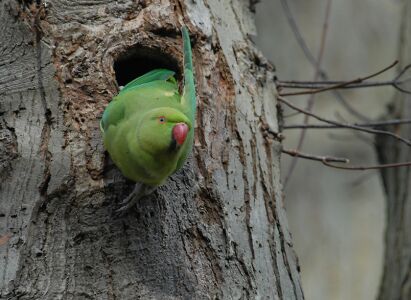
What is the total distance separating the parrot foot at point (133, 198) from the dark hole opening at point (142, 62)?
557 millimetres

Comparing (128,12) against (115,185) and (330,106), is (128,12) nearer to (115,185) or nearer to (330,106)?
(115,185)

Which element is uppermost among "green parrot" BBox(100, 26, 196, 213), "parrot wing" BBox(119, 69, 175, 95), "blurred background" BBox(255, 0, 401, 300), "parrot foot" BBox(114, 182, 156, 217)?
"parrot wing" BBox(119, 69, 175, 95)

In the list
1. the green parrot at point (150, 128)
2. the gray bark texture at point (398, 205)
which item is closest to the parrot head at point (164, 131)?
the green parrot at point (150, 128)

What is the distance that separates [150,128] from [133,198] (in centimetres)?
27

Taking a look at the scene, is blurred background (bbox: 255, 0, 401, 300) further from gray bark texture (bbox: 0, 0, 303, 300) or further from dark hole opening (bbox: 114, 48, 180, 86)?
gray bark texture (bbox: 0, 0, 303, 300)

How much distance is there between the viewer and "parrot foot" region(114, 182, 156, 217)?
7.92 feet

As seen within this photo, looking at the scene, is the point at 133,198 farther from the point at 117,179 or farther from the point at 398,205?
the point at 398,205

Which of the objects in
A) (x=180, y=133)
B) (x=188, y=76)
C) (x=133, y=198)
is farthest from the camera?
(x=188, y=76)

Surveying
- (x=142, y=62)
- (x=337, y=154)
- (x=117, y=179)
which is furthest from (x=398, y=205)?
(x=337, y=154)

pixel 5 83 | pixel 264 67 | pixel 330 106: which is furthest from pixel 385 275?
pixel 330 106

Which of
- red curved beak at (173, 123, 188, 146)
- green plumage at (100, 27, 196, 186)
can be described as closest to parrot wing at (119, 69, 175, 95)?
green plumage at (100, 27, 196, 186)

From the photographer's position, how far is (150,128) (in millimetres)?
2311

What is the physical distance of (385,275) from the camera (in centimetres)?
380

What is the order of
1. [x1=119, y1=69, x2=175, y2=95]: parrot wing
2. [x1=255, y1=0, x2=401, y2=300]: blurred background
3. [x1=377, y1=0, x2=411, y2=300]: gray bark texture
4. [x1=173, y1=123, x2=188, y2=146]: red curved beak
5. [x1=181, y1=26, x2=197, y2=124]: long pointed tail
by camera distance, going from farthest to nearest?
[x1=255, y1=0, x2=401, y2=300]: blurred background
[x1=377, y1=0, x2=411, y2=300]: gray bark texture
[x1=119, y1=69, x2=175, y2=95]: parrot wing
[x1=181, y1=26, x2=197, y2=124]: long pointed tail
[x1=173, y1=123, x2=188, y2=146]: red curved beak
